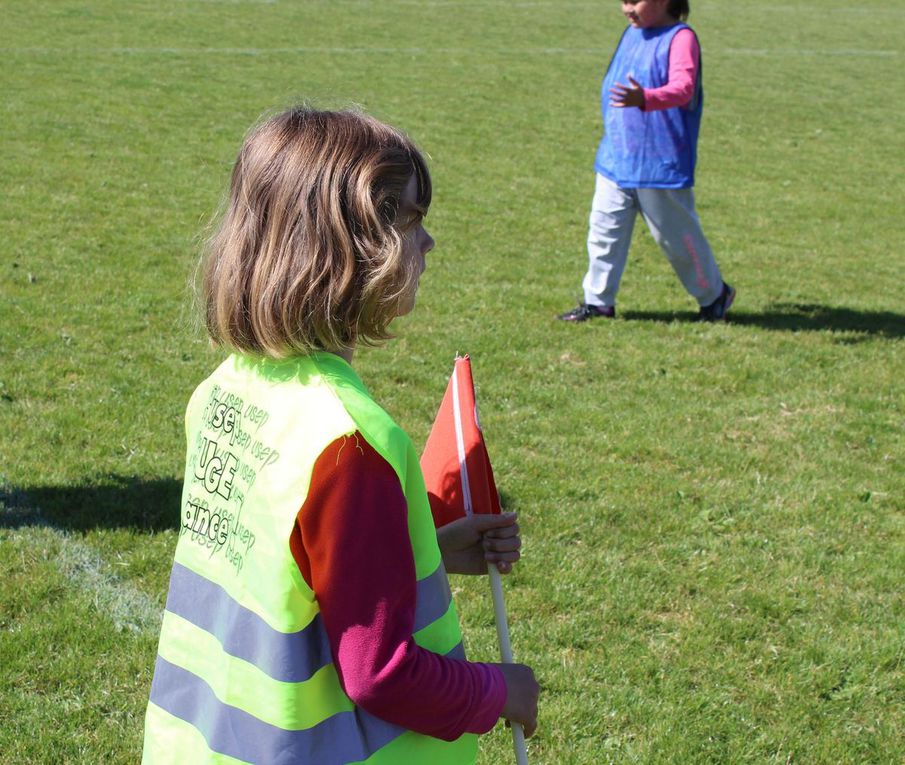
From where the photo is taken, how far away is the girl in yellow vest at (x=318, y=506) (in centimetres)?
154

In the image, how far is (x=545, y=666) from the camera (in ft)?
12.2

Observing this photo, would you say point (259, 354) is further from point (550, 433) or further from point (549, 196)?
point (549, 196)

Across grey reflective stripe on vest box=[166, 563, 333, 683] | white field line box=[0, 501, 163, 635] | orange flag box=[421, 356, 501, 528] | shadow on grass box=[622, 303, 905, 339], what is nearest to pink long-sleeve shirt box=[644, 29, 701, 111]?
shadow on grass box=[622, 303, 905, 339]

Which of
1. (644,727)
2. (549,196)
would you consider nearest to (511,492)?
(644,727)

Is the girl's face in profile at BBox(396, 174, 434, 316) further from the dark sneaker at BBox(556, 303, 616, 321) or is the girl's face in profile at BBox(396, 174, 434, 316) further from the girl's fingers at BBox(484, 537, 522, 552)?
the dark sneaker at BBox(556, 303, 616, 321)

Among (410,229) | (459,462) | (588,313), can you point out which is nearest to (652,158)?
(588,313)

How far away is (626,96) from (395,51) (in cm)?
1411

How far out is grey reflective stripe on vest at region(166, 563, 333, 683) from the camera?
5.26 feet

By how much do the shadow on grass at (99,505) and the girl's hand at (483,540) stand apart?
2.62 metres

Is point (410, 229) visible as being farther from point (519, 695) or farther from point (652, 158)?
point (652, 158)

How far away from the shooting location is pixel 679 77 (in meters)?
6.54

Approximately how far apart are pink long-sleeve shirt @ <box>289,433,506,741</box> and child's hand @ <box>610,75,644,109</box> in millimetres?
5222

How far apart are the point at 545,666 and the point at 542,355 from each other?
3116mm

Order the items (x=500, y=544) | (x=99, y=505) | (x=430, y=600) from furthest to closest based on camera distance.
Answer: (x=99, y=505)
(x=500, y=544)
(x=430, y=600)
